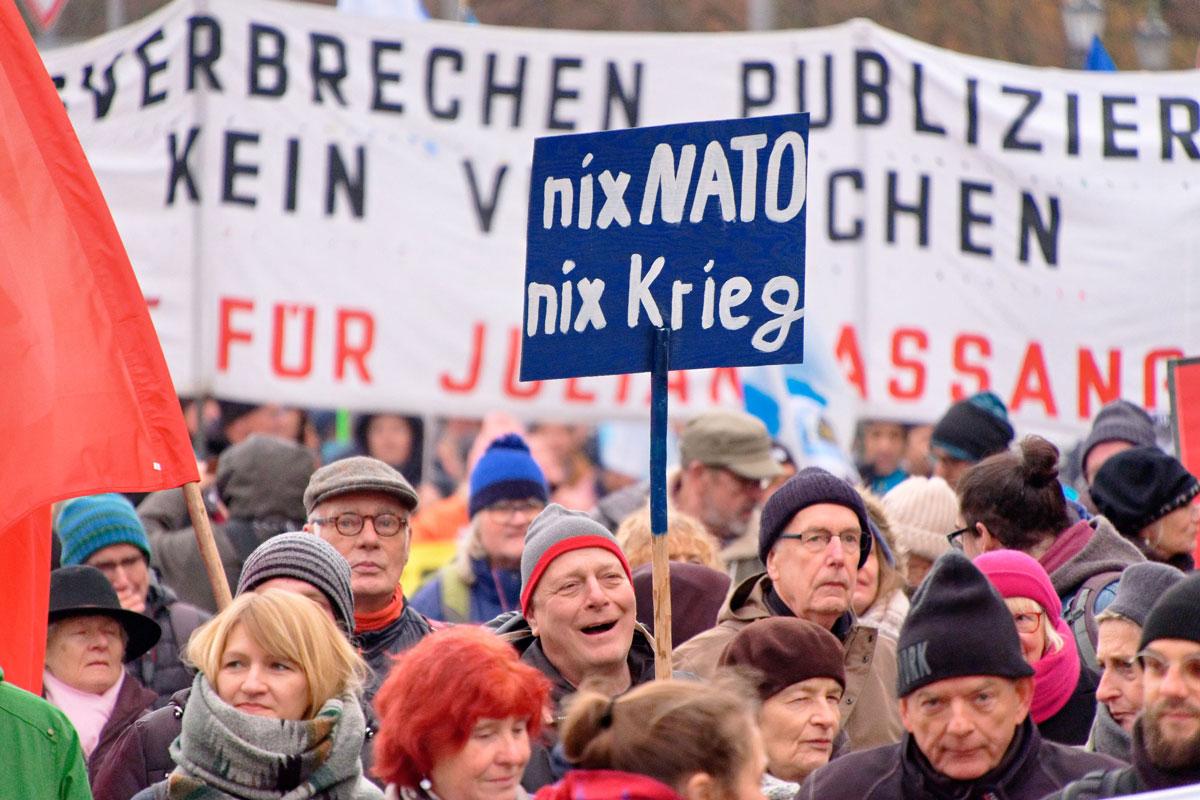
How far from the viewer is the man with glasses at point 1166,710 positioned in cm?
394

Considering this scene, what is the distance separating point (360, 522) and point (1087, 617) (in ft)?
6.29

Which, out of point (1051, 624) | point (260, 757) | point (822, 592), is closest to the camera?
point (260, 757)

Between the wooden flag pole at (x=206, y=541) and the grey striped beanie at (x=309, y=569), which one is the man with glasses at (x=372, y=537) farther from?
the grey striped beanie at (x=309, y=569)

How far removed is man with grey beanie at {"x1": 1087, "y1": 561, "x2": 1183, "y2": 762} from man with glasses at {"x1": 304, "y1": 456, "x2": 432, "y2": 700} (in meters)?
1.76

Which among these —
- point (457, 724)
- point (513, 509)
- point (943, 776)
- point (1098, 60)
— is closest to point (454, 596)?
point (513, 509)

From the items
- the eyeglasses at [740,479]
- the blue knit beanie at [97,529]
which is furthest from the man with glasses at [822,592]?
the eyeglasses at [740,479]

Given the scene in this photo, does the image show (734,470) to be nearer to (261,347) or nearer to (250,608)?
(261,347)

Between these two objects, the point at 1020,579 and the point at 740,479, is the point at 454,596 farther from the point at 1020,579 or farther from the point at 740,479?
the point at 1020,579

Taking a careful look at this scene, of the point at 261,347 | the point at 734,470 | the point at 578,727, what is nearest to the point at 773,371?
the point at 734,470

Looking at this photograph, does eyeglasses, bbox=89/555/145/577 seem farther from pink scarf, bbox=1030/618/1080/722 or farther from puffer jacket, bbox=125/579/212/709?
pink scarf, bbox=1030/618/1080/722

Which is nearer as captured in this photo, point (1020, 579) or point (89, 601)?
point (1020, 579)

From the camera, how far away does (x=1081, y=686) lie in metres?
5.29

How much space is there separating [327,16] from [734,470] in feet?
8.94

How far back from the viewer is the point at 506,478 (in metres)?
7.48
